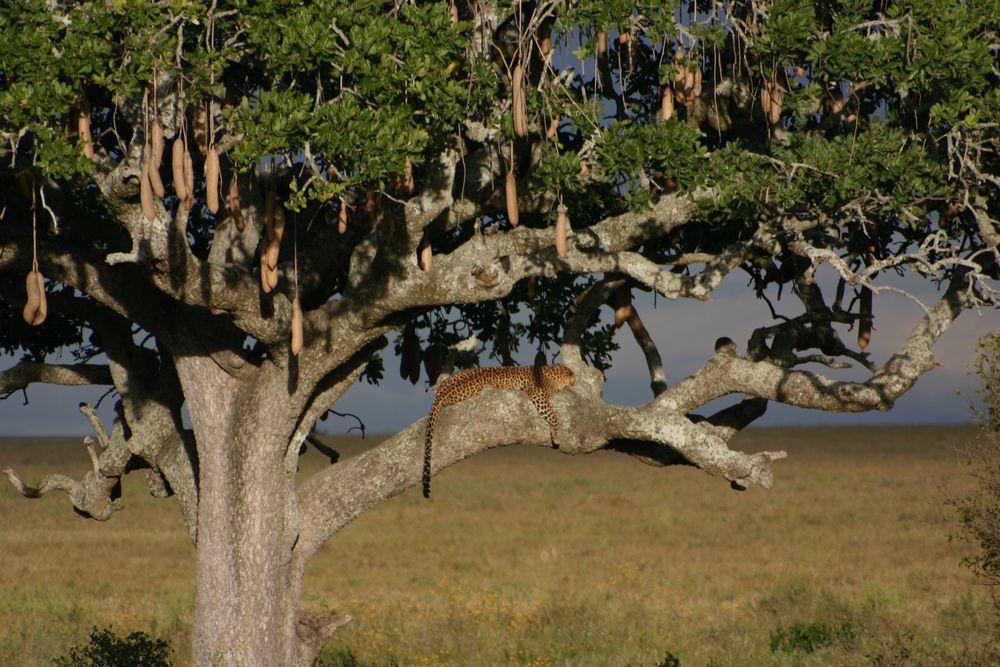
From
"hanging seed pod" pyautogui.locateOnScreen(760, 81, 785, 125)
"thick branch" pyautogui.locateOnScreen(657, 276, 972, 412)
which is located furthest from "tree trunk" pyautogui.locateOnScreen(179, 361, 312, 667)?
"hanging seed pod" pyautogui.locateOnScreen(760, 81, 785, 125)

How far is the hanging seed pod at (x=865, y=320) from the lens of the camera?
1341cm

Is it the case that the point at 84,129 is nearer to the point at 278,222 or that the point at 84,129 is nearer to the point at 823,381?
the point at 278,222

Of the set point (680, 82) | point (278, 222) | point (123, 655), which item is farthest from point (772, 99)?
point (123, 655)

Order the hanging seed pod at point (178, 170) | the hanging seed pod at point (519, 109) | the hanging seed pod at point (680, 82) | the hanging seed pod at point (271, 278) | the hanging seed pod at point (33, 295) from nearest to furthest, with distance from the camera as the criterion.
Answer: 1. the hanging seed pod at point (178, 170)
2. the hanging seed pod at point (519, 109)
3. the hanging seed pod at point (33, 295)
4. the hanging seed pod at point (271, 278)
5. the hanging seed pod at point (680, 82)

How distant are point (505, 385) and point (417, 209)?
3115 mm

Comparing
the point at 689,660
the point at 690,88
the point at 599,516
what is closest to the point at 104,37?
the point at 690,88

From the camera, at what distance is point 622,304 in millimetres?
14086

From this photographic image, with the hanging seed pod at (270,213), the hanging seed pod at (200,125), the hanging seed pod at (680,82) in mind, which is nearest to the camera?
the hanging seed pod at (270,213)

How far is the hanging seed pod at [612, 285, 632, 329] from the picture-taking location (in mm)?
14047

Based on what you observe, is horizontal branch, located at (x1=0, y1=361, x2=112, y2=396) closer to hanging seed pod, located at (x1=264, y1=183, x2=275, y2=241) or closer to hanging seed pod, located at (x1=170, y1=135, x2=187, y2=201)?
hanging seed pod, located at (x1=264, y1=183, x2=275, y2=241)

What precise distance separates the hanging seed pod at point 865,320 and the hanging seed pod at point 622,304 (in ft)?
8.71

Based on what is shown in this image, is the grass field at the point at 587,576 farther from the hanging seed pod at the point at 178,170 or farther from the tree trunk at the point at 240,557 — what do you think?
the hanging seed pod at the point at 178,170

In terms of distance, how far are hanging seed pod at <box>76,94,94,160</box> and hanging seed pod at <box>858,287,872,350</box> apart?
27.5ft

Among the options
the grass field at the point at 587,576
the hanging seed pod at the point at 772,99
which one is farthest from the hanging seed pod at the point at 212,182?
the grass field at the point at 587,576
